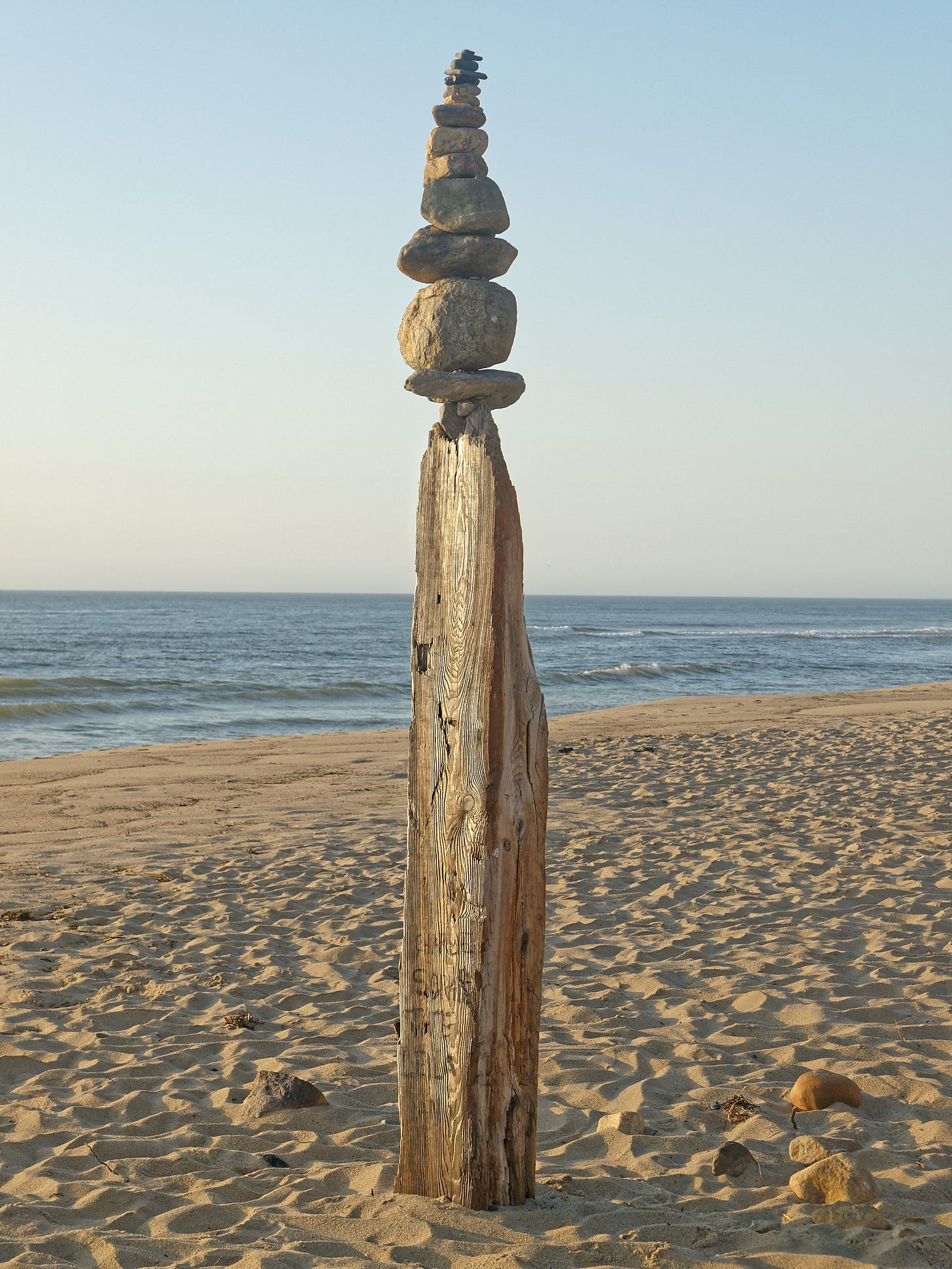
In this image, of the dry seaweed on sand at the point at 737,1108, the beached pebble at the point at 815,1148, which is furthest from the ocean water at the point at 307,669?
the beached pebble at the point at 815,1148

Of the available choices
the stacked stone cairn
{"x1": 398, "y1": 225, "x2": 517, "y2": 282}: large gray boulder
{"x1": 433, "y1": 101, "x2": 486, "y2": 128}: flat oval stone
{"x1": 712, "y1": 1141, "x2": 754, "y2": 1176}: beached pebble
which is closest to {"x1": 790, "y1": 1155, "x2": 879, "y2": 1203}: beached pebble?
{"x1": 712, "y1": 1141, "x2": 754, "y2": 1176}: beached pebble

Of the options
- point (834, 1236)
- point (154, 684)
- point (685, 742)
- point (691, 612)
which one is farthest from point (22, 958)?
point (691, 612)

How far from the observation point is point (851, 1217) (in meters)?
3.25

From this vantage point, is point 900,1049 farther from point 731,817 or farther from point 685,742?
point 685,742

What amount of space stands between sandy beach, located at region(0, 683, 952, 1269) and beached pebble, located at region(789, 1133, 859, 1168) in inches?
2.9

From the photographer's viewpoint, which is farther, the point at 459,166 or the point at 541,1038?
the point at 541,1038

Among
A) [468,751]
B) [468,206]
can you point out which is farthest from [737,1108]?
[468,206]

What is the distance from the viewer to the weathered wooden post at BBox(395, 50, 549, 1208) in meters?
3.21

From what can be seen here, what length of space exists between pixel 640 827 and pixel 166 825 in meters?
4.83

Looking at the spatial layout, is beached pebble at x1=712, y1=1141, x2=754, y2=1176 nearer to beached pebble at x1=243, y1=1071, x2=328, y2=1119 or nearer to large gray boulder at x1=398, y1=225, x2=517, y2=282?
beached pebble at x1=243, y1=1071, x2=328, y2=1119

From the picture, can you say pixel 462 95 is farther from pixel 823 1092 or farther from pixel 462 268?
pixel 823 1092

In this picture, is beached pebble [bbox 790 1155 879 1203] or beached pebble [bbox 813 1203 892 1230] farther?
beached pebble [bbox 790 1155 879 1203]

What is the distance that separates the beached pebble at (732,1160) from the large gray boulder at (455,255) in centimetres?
319

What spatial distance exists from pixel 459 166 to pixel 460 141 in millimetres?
76
